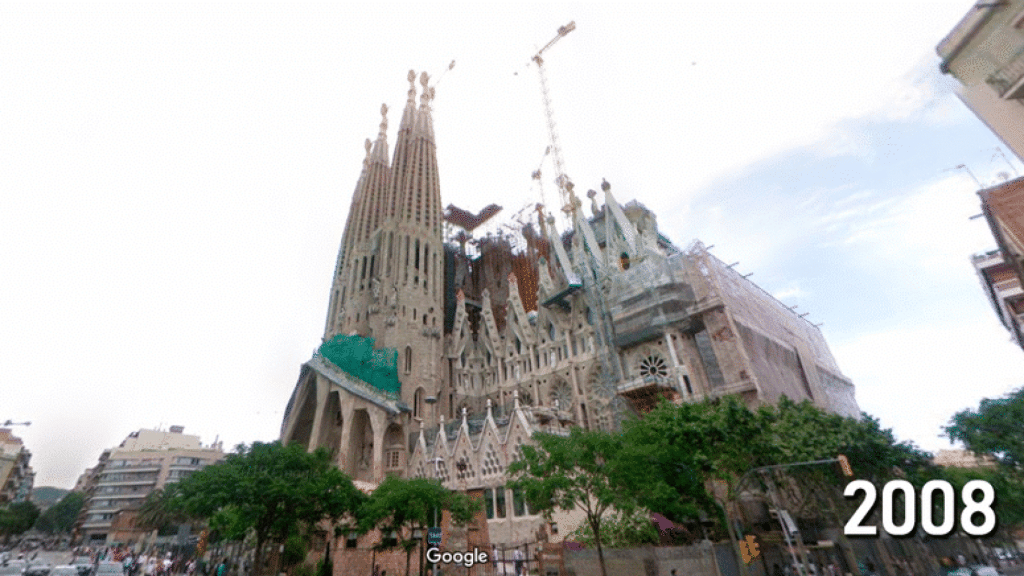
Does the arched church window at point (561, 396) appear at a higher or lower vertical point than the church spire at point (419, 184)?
lower

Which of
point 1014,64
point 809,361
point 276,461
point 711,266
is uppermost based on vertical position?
point 711,266

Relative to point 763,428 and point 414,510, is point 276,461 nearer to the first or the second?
point 414,510

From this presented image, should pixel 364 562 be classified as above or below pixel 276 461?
below

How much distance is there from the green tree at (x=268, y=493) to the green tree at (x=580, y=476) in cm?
1030

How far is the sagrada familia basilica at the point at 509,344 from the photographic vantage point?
33438mm

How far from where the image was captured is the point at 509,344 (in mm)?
48031

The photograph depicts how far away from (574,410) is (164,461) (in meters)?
72.7

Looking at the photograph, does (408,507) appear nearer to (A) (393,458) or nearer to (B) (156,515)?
(A) (393,458)

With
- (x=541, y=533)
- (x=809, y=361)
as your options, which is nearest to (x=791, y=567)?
(x=541, y=533)

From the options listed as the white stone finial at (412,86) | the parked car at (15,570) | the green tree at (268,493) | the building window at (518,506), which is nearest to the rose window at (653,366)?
the building window at (518,506)

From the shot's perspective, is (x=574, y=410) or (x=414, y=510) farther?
(x=574, y=410)

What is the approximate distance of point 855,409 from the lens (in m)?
52.5

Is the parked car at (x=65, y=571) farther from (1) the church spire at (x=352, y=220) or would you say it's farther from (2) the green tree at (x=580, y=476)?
(1) the church spire at (x=352, y=220)

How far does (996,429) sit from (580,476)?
24.8 meters
